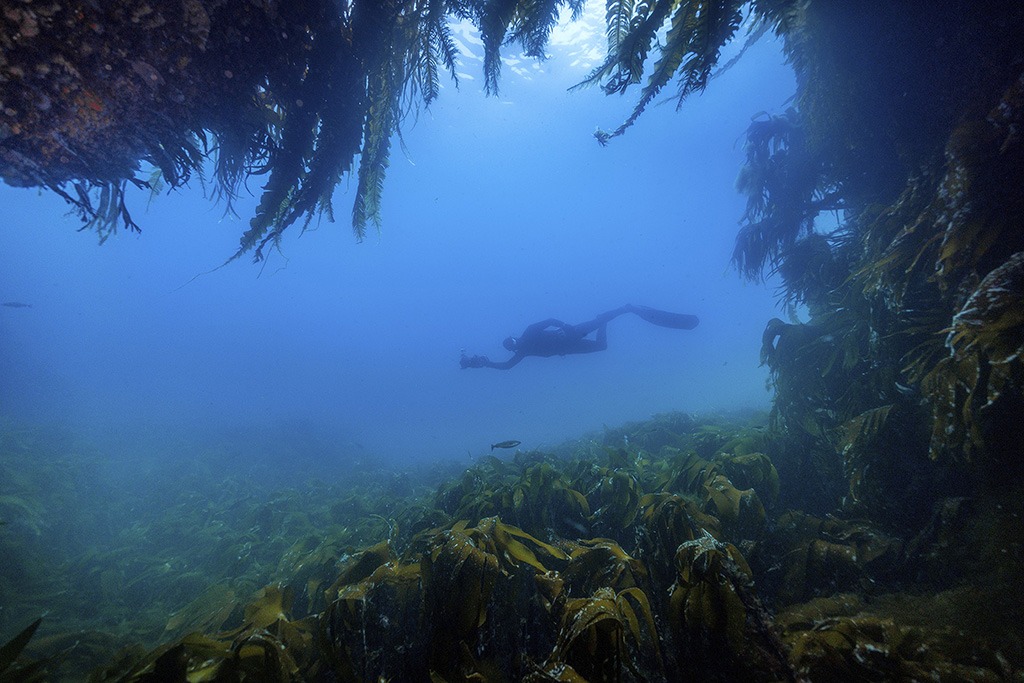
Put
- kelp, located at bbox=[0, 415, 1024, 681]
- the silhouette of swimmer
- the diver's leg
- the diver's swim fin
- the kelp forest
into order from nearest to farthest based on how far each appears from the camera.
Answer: kelp, located at bbox=[0, 415, 1024, 681], the kelp forest, the diver's swim fin, the silhouette of swimmer, the diver's leg

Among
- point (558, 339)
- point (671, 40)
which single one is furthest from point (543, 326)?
point (671, 40)

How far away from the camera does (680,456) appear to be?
433cm

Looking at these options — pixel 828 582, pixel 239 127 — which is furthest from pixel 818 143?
pixel 239 127

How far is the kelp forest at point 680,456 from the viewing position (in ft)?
5.87

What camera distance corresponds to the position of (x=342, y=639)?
6.62 ft

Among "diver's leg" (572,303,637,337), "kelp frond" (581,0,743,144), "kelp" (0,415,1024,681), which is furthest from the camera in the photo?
"diver's leg" (572,303,637,337)

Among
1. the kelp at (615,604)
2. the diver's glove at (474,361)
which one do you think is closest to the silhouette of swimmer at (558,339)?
the diver's glove at (474,361)

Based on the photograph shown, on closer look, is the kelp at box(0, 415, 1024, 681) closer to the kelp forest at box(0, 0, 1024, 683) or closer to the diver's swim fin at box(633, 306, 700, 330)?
the kelp forest at box(0, 0, 1024, 683)

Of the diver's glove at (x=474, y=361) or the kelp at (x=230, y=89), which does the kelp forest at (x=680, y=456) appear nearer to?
the kelp at (x=230, y=89)

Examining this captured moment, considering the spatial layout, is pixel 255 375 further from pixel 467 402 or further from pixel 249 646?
pixel 249 646

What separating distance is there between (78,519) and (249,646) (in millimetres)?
8263

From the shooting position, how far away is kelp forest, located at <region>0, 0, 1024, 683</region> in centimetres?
179

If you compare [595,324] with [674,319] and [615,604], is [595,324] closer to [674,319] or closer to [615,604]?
[674,319]

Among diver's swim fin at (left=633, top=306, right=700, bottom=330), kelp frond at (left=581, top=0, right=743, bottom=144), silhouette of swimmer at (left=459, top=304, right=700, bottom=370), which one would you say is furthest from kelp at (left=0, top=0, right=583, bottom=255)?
diver's swim fin at (left=633, top=306, right=700, bottom=330)
